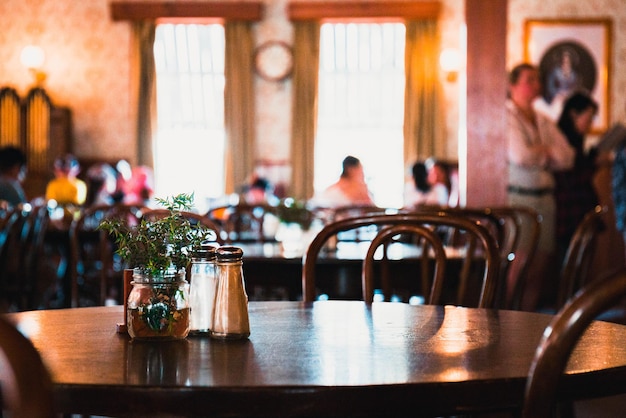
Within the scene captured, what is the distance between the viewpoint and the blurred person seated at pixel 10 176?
6.01 meters

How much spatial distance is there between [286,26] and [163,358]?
10.4m

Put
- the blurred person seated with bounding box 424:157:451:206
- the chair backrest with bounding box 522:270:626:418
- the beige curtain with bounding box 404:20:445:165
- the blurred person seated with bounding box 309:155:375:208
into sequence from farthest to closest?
the beige curtain with bounding box 404:20:445:165 → the blurred person seated with bounding box 424:157:451:206 → the blurred person seated with bounding box 309:155:375:208 → the chair backrest with bounding box 522:270:626:418

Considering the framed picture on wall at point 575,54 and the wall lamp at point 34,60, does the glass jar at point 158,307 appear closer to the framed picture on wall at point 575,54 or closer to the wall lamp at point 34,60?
the framed picture on wall at point 575,54

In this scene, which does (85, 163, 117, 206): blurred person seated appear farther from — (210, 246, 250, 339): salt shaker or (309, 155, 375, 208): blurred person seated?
(210, 246, 250, 339): salt shaker

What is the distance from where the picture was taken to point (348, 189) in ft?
23.0

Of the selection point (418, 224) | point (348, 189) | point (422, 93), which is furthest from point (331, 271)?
point (422, 93)

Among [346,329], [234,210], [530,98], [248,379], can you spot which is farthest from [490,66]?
[248,379]

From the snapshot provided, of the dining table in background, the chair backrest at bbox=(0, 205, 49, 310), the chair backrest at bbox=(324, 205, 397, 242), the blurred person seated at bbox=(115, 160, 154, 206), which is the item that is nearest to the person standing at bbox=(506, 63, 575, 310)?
the chair backrest at bbox=(324, 205, 397, 242)

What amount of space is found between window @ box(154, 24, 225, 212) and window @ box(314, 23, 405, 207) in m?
1.21

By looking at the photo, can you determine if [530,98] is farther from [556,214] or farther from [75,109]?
[75,109]

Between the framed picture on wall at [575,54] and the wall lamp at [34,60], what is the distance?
559 cm

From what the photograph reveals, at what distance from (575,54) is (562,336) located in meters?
10.0

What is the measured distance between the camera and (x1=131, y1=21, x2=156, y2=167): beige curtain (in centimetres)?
1139

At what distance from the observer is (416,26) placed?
11219mm
